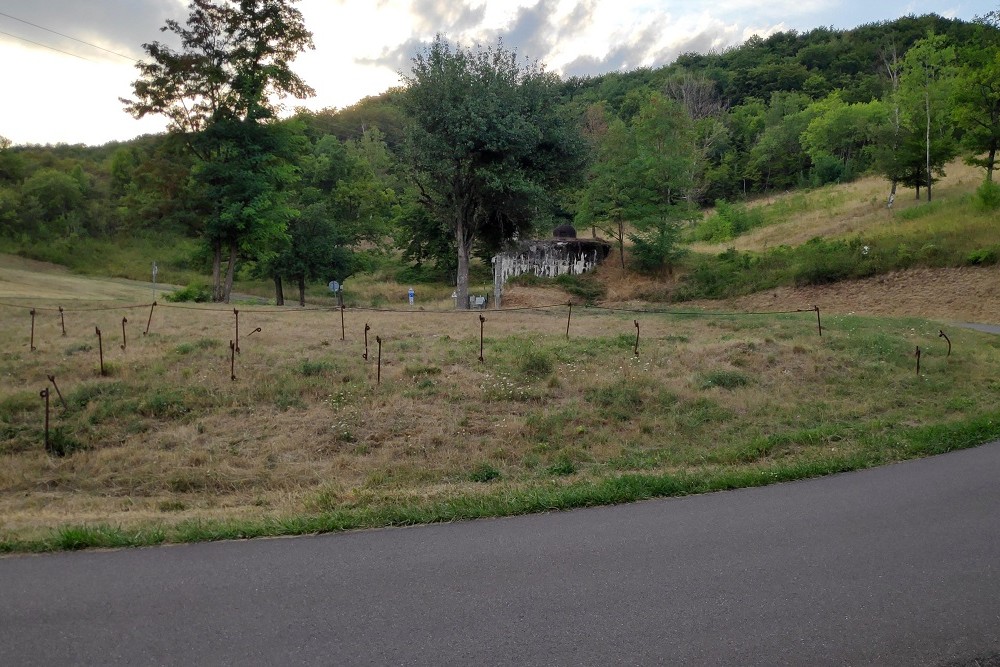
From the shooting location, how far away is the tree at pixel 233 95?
31.4 meters

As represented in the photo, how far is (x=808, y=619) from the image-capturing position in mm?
4250

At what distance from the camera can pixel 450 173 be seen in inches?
1133

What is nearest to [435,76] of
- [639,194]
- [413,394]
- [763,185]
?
[639,194]

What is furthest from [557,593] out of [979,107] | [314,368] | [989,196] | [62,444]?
[979,107]

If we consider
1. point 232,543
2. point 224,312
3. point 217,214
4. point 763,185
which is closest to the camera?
point 232,543

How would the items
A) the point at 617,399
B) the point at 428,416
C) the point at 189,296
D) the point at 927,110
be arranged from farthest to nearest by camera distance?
1. the point at 927,110
2. the point at 189,296
3. the point at 617,399
4. the point at 428,416

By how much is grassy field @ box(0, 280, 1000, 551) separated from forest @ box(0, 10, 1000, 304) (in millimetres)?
13262

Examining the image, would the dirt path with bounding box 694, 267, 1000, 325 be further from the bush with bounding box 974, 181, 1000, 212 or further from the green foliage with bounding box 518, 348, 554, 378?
the green foliage with bounding box 518, 348, 554, 378

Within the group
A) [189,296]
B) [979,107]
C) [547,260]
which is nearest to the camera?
[189,296]

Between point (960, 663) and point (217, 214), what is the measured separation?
3309 cm

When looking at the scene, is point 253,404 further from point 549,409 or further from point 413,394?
point 549,409

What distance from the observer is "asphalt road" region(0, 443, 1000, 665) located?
3992 millimetres

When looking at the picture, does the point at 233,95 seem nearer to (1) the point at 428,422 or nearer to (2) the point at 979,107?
(1) the point at 428,422

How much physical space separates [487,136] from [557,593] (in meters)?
24.7
